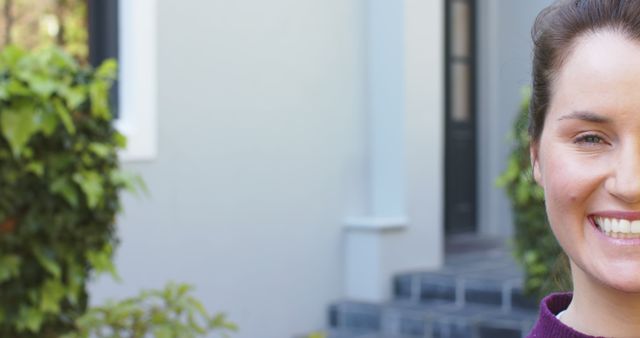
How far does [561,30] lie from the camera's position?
1.40m

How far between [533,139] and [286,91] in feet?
16.9

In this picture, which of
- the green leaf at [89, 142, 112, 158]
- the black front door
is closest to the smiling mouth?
the green leaf at [89, 142, 112, 158]

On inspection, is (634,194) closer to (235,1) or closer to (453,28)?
(235,1)

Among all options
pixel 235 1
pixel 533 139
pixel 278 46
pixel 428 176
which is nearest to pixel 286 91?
pixel 278 46

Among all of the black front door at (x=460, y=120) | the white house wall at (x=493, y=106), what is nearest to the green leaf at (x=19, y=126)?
the black front door at (x=460, y=120)

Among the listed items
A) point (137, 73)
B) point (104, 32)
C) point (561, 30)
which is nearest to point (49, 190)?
point (137, 73)

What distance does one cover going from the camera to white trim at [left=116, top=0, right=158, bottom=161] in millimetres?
5613

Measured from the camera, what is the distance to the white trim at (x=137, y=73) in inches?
221

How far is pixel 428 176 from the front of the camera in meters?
7.42

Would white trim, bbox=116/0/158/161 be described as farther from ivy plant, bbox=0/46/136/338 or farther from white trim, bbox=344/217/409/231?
white trim, bbox=344/217/409/231

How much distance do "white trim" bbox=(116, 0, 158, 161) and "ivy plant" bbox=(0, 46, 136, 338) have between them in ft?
5.43

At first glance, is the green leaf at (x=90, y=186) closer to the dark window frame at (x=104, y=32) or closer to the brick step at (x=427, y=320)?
the dark window frame at (x=104, y=32)

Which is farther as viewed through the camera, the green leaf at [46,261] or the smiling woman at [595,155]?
the green leaf at [46,261]

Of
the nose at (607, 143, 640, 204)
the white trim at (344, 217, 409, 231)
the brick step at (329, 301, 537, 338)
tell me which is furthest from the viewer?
the white trim at (344, 217, 409, 231)
